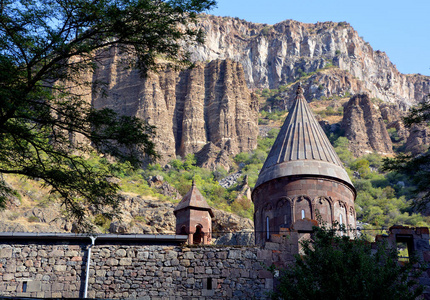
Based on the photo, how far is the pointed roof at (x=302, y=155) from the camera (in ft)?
60.3

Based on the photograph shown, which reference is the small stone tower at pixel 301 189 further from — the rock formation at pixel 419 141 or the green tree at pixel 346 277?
the rock formation at pixel 419 141

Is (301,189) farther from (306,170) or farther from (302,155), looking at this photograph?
(302,155)

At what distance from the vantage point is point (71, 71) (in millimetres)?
11211

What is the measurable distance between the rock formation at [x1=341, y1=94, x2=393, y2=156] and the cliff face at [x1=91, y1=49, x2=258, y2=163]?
15612mm

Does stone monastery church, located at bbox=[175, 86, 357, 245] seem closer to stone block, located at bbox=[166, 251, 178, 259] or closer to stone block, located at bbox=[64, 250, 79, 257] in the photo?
stone block, located at bbox=[166, 251, 178, 259]

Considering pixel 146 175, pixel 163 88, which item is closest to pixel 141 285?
pixel 146 175

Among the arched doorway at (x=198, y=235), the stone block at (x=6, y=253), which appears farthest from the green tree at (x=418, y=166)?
the stone block at (x=6, y=253)

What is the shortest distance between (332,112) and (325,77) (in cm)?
1521

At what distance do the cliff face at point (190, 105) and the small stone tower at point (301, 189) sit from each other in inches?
2233

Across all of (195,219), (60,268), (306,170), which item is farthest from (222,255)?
(306,170)

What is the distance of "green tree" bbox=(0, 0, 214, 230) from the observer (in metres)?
10.1

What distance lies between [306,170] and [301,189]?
68 cm

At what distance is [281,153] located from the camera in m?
19.3

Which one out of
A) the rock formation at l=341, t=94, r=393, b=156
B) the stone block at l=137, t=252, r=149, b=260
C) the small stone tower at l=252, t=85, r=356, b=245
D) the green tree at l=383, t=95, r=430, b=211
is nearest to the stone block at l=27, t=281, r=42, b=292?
the stone block at l=137, t=252, r=149, b=260
